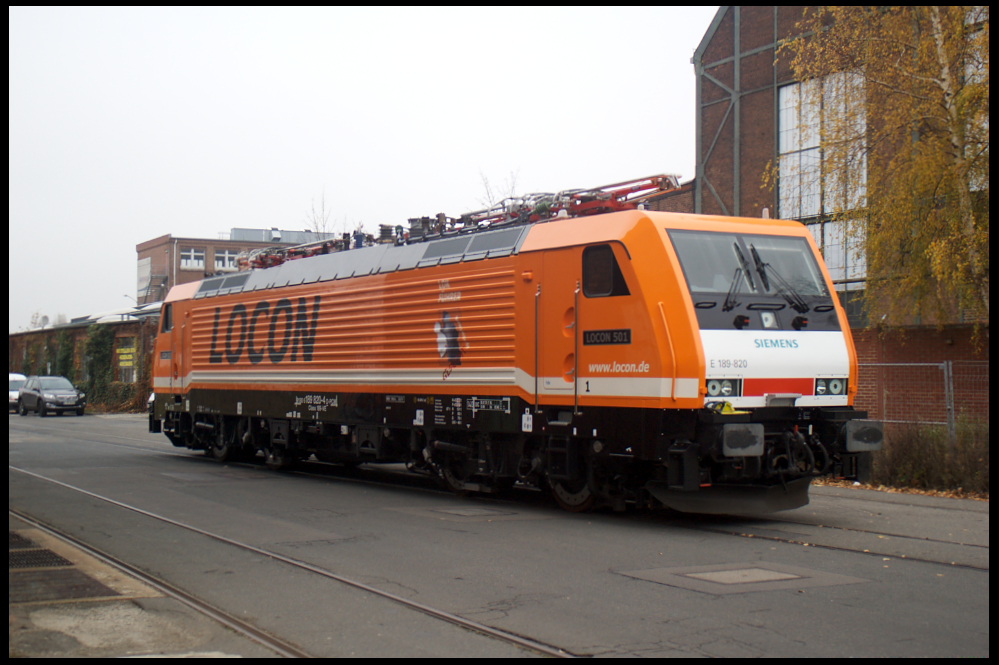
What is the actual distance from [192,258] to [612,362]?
95158 mm

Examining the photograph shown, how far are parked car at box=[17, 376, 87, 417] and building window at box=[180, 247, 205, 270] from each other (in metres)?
57.4

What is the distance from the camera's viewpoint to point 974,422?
14.3 m

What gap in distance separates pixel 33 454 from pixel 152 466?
4455 mm

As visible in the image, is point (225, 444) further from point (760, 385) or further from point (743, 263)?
point (760, 385)

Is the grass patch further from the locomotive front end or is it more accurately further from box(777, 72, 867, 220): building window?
box(777, 72, 867, 220): building window

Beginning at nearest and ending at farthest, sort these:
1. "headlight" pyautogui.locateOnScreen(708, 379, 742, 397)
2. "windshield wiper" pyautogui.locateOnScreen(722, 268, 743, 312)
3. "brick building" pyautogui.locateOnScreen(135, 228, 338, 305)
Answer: "headlight" pyautogui.locateOnScreen(708, 379, 742, 397), "windshield wiper" pyautogui.locateOnScreen(722, 268, 743, 312), "brick building" pyautogui.locateOnScreen(135, 228, 338, 305)

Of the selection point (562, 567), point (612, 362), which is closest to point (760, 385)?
point (612, 362)

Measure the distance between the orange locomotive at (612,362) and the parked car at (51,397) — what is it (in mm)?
31268

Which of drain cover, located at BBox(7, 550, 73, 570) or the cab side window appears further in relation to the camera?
the cab side window

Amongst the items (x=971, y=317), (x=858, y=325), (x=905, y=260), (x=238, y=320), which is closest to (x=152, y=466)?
(x=238, y=320)

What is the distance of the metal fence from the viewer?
53.9ft

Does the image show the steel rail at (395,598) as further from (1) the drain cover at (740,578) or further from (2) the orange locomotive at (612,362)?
(2) the orange locomotive at (612,362)

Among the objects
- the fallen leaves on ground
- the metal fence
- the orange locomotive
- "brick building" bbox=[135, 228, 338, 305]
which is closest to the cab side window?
the orange locomotive

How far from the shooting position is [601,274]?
35.6 ft
